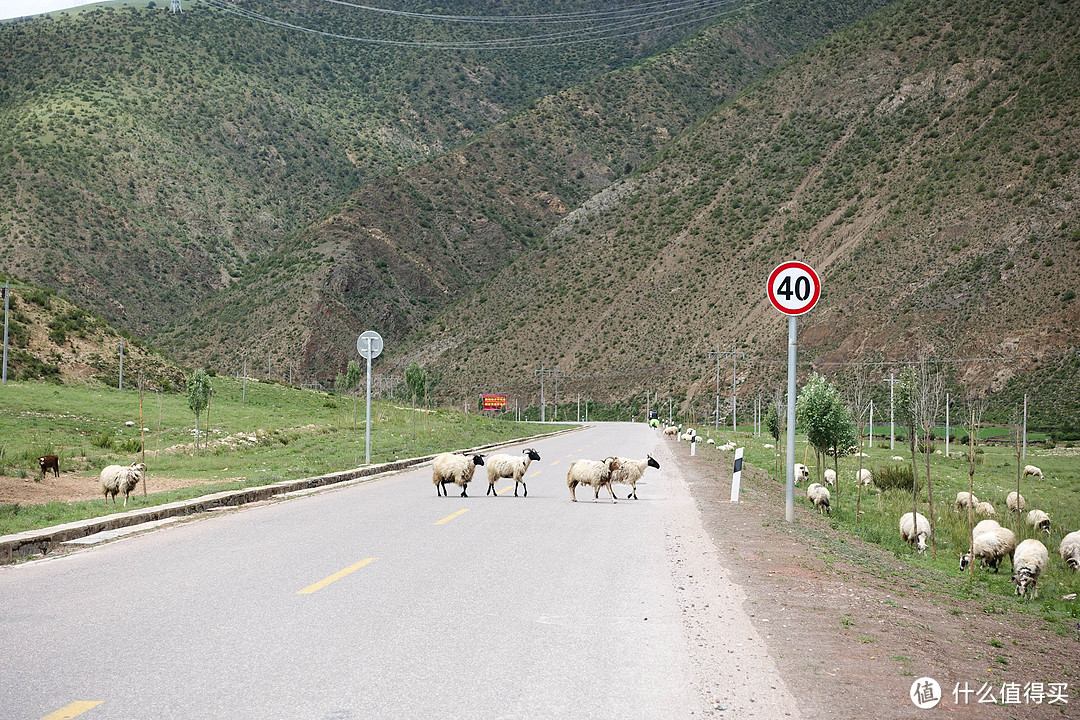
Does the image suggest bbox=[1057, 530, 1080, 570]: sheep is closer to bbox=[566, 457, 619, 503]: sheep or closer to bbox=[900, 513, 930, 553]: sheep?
bbox=[900, 513, 930, 553]: sheep

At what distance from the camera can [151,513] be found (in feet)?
45.1

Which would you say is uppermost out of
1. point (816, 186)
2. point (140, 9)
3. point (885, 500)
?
point (140, 9)

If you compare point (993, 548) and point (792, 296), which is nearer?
point (792, 296)

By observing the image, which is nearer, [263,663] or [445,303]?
[263,663]

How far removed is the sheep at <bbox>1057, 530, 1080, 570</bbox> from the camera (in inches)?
627

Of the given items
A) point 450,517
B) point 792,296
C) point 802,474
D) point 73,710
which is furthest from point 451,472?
point 802,474

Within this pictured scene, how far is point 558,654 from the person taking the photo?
21.3ft

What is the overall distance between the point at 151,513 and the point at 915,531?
12.6 meters

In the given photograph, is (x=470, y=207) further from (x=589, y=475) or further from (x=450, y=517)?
(x=450, y=517)

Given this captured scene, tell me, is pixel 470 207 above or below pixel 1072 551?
above

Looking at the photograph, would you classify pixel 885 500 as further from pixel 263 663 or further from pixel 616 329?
pixel 616 329

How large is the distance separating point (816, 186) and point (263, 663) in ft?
319

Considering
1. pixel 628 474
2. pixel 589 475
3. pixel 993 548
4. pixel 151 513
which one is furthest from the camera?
pixel 628 474

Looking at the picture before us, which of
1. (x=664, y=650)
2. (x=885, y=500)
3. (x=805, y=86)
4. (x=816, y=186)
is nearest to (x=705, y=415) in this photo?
(x=816, y=186)
